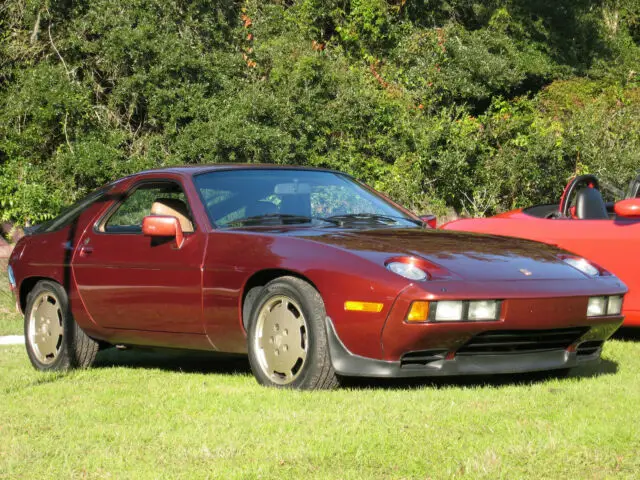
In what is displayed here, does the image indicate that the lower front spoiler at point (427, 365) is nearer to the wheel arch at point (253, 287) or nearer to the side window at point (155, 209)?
the wheel arch at point (253, 287)

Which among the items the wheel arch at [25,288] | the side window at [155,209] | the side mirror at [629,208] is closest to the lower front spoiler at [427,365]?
the side window at [155,209]

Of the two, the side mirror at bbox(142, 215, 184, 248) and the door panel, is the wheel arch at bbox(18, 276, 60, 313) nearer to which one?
the door panel

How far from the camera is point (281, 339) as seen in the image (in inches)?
233

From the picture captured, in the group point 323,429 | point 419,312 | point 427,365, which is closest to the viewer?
point 323,429

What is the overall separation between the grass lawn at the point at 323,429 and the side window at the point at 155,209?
3.41 feet

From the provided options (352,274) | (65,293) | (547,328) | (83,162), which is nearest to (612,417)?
(547,328)

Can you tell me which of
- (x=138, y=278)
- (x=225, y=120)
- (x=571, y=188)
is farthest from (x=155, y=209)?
(x=225, y=120)

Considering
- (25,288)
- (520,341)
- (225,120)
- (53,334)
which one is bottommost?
(53,334)

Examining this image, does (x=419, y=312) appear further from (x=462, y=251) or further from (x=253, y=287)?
(x=253, y=287)

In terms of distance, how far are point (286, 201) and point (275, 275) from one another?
2.67 feet

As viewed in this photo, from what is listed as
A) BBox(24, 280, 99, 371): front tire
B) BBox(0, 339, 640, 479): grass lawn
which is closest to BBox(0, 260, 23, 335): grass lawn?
BBox(24, 280, 99, 371): front tire

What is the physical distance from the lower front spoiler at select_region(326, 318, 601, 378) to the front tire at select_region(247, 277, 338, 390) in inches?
3.1

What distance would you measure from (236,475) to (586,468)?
Answer: 4.22ft

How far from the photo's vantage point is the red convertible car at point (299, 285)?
5590 millimetres
